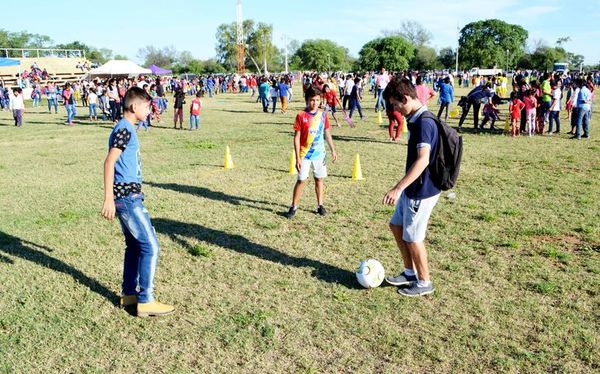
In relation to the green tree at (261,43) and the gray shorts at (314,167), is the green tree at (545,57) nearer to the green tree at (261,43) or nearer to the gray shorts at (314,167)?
the green tree at (261,43)

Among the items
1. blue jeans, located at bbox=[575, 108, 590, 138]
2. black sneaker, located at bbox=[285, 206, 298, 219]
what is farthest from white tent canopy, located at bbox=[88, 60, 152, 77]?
black sneaker, located at bbox=[285, 206, 298, 219]

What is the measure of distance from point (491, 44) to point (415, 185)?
11550 centimetres

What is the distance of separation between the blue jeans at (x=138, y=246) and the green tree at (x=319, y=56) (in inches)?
4726

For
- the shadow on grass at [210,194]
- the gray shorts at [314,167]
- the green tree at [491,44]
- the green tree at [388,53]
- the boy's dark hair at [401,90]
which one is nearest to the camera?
the boy's dark hair at [401,90]

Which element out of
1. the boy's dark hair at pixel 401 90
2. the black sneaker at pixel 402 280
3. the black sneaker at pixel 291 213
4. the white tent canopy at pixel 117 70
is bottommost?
the black sneaker at pixel 402 280

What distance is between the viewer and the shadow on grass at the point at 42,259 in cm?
480

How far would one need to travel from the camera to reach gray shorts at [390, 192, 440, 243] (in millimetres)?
4160

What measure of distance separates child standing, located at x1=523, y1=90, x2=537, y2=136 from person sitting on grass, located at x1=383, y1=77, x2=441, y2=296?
1142 cm

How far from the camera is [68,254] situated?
5707 millimetres

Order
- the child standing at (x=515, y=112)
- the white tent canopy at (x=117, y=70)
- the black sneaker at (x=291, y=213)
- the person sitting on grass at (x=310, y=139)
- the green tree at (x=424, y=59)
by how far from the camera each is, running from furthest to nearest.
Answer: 1. the green tree at (x=424, y=59)
2. the white tent canopy at (x=117, y=70)
3. the child standing at (x=515, y=112)
4. the black sneaker at (x=291, y=213)
5. the person sitting on grass at (x=310, y=139)

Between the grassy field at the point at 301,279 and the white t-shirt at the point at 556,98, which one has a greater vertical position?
the white t-shirt at the point at 556,98

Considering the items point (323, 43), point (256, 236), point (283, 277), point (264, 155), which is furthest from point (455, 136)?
point (323, 43)

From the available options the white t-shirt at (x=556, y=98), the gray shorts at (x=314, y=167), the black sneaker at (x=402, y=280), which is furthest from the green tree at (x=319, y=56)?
the black sneaker at (x=402, y=280)

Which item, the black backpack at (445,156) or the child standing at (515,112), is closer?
the black backpack at (445,156)
